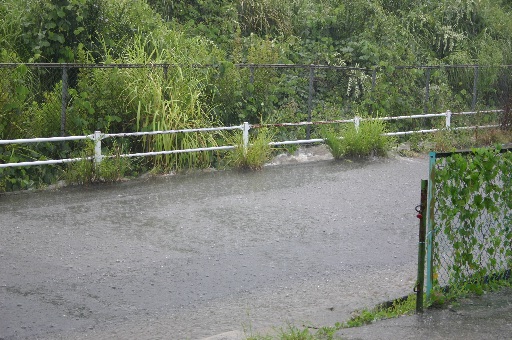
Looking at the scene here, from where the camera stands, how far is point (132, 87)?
14633 mm

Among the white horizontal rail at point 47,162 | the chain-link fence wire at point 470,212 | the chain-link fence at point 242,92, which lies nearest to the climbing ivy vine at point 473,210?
the chain-link fence wire at point 470,212

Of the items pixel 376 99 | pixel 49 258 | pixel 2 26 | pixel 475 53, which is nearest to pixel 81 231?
pixel 49 258

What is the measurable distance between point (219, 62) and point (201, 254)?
23.2ft

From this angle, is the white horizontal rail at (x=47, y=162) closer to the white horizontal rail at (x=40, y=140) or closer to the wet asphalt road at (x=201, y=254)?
the white horizontal rail at (x=40, y=140)

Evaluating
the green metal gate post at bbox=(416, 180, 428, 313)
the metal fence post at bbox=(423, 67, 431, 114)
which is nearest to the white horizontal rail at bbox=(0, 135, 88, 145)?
the green metal gate post at bbox=(416, 180, 428, 313)

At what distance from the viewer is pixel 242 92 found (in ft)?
54.6

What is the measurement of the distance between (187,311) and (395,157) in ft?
31.5

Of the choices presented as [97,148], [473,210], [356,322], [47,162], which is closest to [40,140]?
[47,162]

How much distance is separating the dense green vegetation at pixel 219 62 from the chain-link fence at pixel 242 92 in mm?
28

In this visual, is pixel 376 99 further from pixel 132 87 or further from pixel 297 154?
pixel 132 87

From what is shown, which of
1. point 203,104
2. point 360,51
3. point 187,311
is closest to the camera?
point 187,311

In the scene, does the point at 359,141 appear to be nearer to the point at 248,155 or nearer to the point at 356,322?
the point at 248,155

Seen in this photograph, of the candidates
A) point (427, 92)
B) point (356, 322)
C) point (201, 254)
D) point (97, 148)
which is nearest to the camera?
point (356, 322)

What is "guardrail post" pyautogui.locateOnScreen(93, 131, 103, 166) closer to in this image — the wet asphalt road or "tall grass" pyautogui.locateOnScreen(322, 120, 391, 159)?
the wet asphalt road
